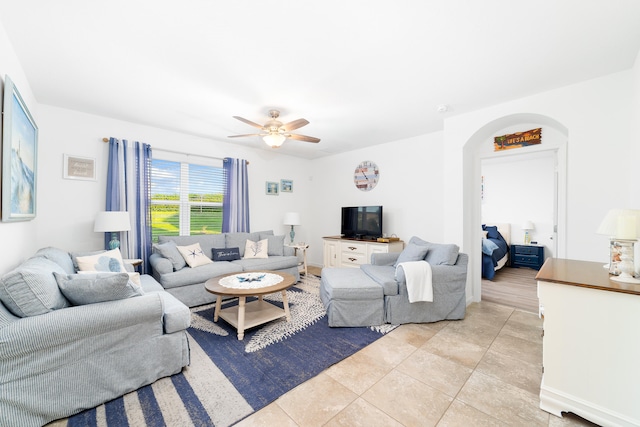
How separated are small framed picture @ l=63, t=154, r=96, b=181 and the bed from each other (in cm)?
636

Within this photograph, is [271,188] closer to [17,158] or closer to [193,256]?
[193,256]

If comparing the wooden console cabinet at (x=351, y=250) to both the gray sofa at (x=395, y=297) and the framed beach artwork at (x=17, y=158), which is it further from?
the framed beach artwork at (x=17, y=158)

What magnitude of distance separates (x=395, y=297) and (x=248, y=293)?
5.16 feet

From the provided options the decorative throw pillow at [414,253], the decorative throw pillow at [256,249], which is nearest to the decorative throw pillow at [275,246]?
the decorative throw pillow at [256,249]

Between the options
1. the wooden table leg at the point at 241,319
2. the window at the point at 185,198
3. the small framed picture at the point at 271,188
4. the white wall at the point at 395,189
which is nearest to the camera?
the wooden table leg at the point at 241,319

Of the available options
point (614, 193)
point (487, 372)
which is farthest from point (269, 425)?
point (614, 193)

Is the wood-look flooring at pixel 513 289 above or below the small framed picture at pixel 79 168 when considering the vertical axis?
below

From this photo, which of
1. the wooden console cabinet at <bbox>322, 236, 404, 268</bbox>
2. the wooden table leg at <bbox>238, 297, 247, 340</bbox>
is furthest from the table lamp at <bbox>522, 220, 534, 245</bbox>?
the wooden table leg at <bbox>238, 297, 247, 340</bbox>

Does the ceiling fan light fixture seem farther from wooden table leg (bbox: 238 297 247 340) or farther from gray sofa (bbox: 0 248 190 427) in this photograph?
gray sofa (bbox: 0 248 190 427)

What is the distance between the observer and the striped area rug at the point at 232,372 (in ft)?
5.12

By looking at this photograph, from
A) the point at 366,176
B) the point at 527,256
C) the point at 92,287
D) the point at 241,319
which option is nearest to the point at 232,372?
the point at 241,319

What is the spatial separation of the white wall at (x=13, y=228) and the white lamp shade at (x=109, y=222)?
0.56 m

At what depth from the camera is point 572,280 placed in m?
1.60

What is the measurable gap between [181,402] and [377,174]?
14.0 feet
